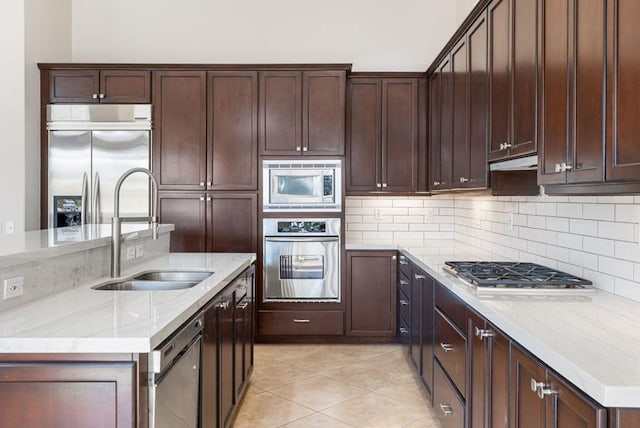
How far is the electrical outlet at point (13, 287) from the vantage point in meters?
1.68

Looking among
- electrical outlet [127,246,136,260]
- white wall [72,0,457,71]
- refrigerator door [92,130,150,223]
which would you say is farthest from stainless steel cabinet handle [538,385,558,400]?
white wall [72,0,457,71]

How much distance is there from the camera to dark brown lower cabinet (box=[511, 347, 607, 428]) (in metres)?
1.16

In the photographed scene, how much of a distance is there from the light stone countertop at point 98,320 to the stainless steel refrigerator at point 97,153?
222 centimetres

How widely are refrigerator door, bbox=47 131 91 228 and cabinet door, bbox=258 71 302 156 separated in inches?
63.6

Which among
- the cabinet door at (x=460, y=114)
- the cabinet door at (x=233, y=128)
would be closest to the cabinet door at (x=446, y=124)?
the cabinet door at (x=460, y=114)

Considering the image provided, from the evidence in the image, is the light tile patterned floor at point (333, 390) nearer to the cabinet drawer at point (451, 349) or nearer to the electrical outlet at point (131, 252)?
the cabinet drawer at point (451, 349)

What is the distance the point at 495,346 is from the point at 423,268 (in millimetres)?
1330

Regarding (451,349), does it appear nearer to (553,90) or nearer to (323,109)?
(553,90)

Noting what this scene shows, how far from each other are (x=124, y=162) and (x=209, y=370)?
2790mm

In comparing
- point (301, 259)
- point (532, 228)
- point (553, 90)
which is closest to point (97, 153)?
point (301, 259)

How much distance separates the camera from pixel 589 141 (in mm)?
1663

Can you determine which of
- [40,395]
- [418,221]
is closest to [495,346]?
[40,395]

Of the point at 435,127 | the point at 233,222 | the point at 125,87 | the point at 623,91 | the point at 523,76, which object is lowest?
the point at 233,222

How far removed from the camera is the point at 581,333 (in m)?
1.47
